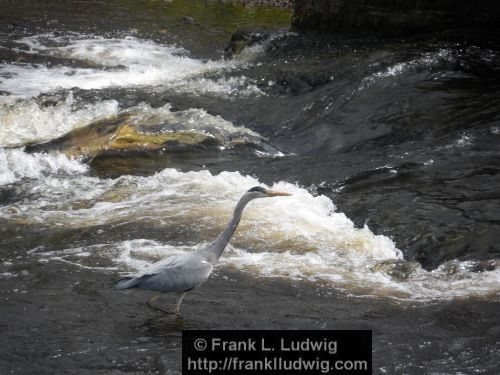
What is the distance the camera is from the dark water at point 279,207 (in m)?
5.69

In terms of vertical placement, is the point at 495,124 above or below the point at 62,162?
above

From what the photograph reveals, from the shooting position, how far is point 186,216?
8211mm

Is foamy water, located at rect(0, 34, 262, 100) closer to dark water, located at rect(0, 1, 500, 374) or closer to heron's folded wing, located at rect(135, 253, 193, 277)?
dark water, located at rect(0, 1, 500, 374)

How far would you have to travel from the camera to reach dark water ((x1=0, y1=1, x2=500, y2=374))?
18.7 ft

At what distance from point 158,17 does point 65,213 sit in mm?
15442

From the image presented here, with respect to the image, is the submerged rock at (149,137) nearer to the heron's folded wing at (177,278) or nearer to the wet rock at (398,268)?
the wet rock at (398,268)

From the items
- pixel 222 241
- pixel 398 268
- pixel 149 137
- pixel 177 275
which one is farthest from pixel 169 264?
pixel 149 137

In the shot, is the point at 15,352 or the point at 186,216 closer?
the point at 15,352

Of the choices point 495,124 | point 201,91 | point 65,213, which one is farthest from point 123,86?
point 495,124

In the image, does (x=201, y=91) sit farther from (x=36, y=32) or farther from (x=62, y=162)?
(x=36, y=32)

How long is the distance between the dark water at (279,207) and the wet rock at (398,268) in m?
0.02

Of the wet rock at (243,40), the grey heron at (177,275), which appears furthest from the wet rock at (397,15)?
the grey heron at (177,275)

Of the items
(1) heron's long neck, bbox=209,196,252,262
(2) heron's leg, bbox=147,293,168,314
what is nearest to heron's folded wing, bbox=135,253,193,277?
(1) heron's long neck, bbox=209,196,252,262

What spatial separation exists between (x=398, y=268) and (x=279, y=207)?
6.70 ft
